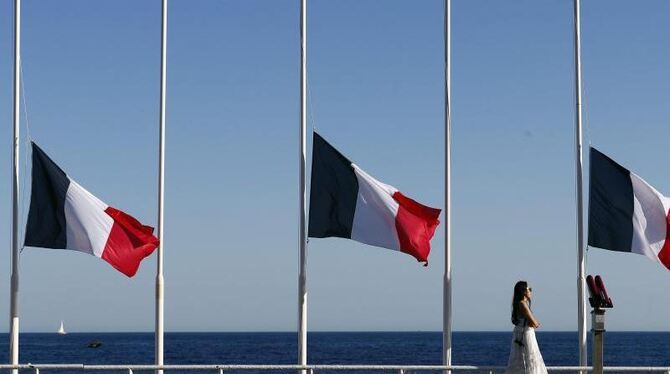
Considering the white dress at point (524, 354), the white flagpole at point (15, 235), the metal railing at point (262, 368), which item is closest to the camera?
the white dress at point (524, 354)

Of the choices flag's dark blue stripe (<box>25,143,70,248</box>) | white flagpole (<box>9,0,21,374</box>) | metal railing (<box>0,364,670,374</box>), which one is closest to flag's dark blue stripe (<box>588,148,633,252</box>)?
metal railing (<box>0,364,670,374</box>)

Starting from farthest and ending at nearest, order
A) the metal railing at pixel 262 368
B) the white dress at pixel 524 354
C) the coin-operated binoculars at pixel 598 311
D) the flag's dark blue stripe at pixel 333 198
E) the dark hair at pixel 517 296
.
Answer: the flag's dark blue stripe at pixel 333 198 → the metal railing at pixel 262 368 → the white dress at pixel 524 354 → the dark hair at pixel 517 296 → the coin-operated binoculars at pixel 598 311

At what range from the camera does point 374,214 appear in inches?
925

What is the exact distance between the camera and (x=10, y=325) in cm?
2305

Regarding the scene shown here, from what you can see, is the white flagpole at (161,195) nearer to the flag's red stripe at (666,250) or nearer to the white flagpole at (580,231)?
the white flagpole at (580,231)

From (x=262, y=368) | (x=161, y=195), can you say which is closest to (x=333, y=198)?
(x=161, y=195)

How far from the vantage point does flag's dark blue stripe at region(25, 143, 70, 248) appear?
912 inches

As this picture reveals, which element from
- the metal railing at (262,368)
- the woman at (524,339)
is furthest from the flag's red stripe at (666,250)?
the woman at (524,339)

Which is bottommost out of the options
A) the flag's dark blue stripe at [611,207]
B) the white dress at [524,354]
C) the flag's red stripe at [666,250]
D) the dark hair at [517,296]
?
the white dress at [524,354]

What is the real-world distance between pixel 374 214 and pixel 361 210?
10.4 inches

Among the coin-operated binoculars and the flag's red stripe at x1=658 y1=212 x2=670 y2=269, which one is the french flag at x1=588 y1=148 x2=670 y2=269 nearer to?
the flag's red stripe at x1=658 y1=212 x2=670 y2=269

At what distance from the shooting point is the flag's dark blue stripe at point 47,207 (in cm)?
2317

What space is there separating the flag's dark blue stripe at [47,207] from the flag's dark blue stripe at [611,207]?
9803 millimetres

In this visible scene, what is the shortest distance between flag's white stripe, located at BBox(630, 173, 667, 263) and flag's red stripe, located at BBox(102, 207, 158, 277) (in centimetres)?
894
